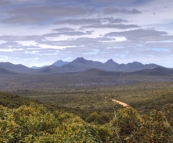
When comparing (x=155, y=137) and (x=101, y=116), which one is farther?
(x=101, y=116)

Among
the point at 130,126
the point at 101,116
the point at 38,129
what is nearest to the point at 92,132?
the point at 130,126

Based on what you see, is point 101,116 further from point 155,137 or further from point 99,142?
point 155,137

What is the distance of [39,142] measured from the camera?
11969 mm

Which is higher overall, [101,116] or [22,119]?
[22,119]

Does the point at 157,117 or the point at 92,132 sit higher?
the point at 157,117

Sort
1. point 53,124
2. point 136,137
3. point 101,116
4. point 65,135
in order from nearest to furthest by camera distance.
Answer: point 136,137, point 65,135, point 53,124, point 101,116

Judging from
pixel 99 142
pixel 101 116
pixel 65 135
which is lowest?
pixel 101 116

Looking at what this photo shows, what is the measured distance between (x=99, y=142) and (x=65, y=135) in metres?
2.73

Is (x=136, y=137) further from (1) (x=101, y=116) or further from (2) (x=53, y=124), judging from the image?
(1) (x=101, y=116)

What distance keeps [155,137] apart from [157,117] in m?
3.93

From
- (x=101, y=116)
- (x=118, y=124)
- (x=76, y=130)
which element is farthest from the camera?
(x=101, y=116)

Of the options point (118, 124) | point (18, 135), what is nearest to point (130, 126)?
point (118, 124)

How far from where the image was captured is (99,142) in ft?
48.2

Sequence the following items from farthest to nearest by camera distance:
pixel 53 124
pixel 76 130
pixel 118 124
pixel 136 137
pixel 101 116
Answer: pixel 101 116 < pixel 53 124 < pixel 118 124 < pixel 76 130 < pixel 136 137
